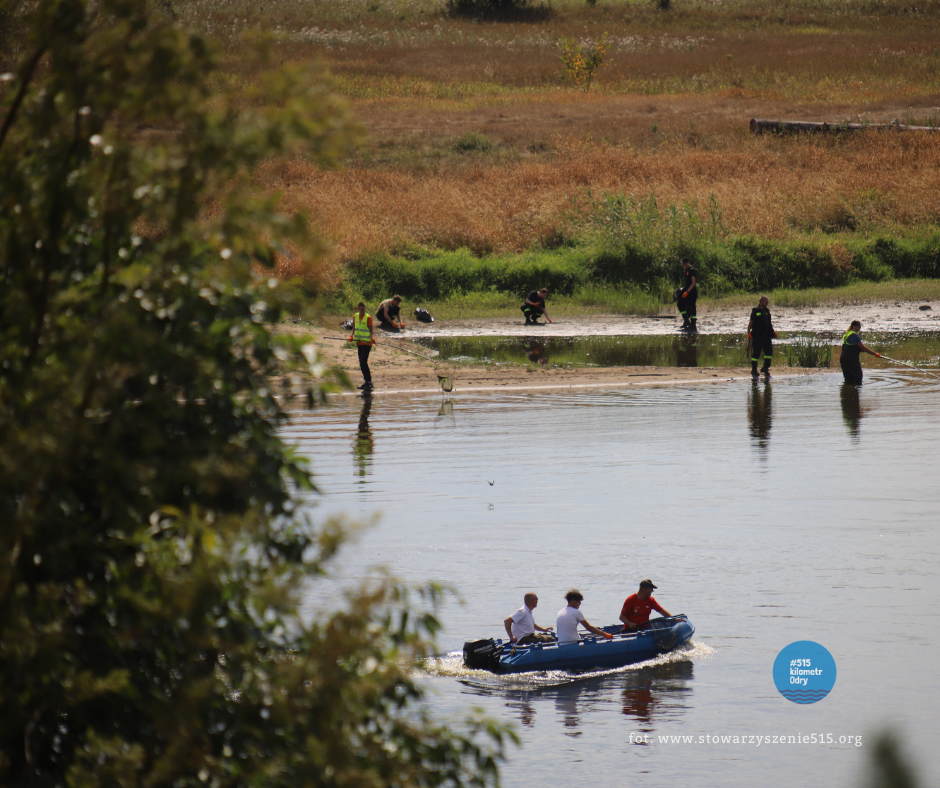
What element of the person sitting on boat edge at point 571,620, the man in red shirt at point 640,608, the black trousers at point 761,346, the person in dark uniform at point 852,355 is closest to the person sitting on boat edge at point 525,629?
the person sitting on boat edge at point 571,620

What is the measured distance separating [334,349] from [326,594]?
1554cm

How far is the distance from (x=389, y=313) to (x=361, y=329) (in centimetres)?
Answer: 531

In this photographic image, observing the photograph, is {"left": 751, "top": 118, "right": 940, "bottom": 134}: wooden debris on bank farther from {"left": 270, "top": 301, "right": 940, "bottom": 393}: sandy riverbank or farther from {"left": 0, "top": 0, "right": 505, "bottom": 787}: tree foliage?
{"left": 0, "top": 0, "right": 505, "bottom": 787}: tree foliage

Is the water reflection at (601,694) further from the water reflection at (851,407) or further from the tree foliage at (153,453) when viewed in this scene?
the water reflection at (851,407)

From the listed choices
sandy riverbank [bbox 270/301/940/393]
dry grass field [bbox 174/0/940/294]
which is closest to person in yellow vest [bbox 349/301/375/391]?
sandy riverbank [bbox 270/301/940/393]

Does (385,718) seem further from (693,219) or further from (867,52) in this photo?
(867,52)

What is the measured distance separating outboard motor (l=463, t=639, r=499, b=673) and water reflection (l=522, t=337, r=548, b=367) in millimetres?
17394

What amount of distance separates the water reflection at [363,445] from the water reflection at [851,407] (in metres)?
9.82

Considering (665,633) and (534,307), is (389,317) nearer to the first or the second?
(534,307)

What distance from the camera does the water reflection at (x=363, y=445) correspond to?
20.5 metres

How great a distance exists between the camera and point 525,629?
45.4 ft

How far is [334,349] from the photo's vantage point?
30.9 metres

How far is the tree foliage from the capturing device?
14.1 ft

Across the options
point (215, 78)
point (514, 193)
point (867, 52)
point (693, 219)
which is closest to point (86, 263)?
point (215, 78)
